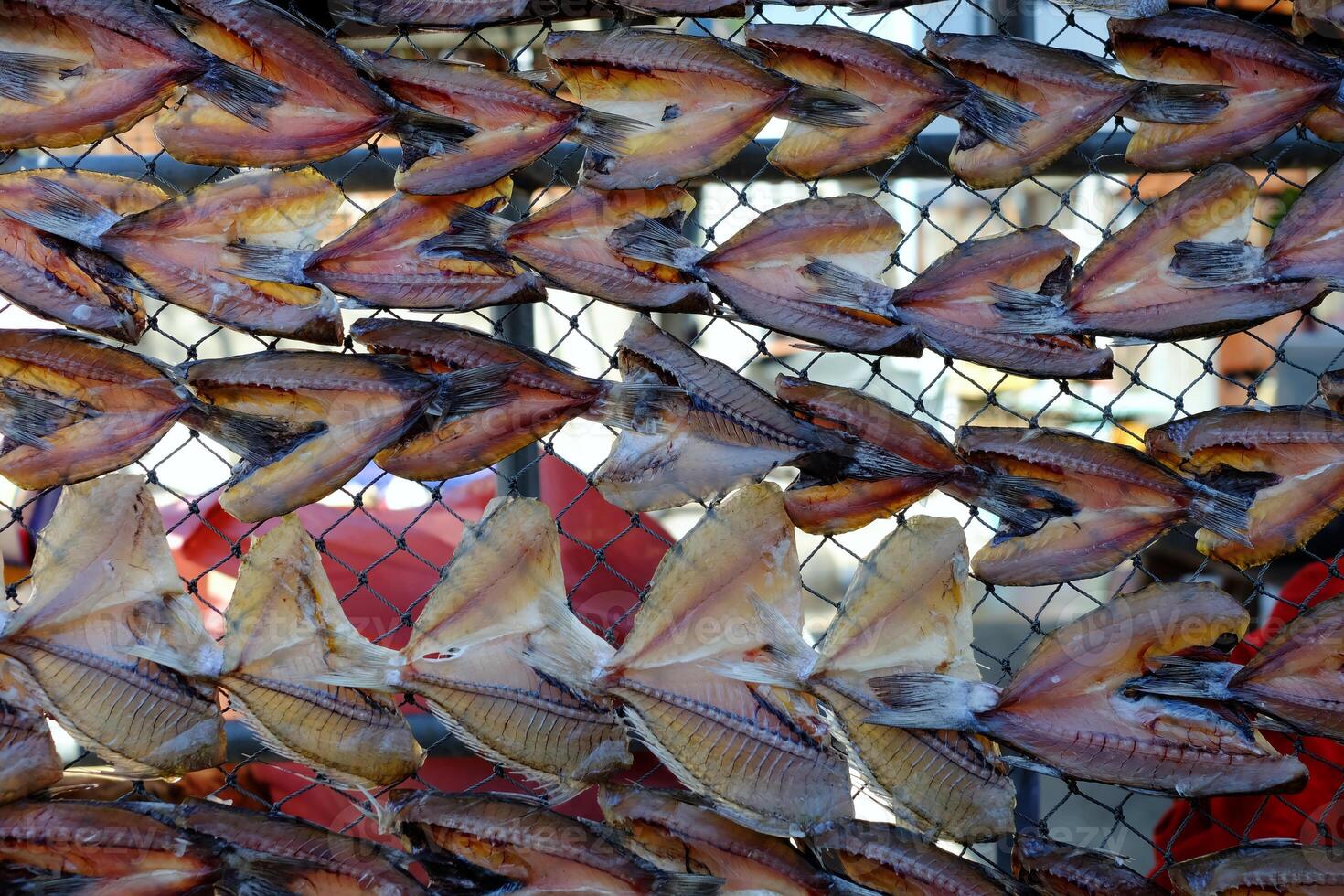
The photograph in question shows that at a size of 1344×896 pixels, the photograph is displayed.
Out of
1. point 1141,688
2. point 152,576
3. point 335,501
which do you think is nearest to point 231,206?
point 152,576

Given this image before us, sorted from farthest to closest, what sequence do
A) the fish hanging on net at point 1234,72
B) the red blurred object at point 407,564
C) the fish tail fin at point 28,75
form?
the red blurred object at point 407,564 → the fish hanging on net at point 1234,72 → the fish tail fin at point 28,75

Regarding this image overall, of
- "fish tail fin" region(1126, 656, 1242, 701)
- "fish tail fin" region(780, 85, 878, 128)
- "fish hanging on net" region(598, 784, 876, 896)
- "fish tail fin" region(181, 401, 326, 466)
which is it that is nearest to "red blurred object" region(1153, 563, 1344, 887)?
"fish tail fin" region(1126, 656, 1242, 701)

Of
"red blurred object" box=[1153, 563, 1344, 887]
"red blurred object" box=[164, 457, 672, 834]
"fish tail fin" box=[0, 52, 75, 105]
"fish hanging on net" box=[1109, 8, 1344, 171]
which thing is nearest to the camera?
"fish tail fin" box=[0, 52, 75, 105]

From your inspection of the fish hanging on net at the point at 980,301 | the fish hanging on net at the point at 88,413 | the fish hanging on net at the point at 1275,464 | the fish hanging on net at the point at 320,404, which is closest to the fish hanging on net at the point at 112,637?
the fish hanging on net at the point at 88,413

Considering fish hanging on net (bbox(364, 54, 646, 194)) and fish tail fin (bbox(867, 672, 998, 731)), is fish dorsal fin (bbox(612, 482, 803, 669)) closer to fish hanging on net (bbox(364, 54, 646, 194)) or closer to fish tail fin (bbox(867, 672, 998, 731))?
fish tail fin (bbox(867, 672, 998, 731))

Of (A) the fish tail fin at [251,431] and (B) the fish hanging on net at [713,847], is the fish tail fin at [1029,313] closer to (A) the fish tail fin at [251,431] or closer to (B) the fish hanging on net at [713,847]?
(B) the fish hanging on net at [713,847]
